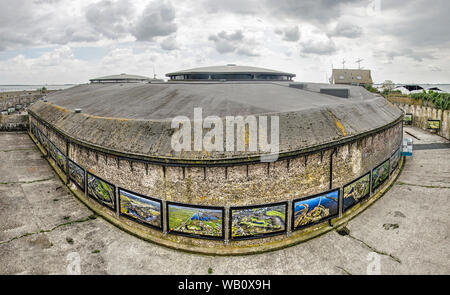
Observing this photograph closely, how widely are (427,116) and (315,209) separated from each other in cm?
3947

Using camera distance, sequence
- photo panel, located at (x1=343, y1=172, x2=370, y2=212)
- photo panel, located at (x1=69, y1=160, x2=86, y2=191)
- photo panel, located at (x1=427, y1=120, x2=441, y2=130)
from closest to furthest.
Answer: photo panel, located at (x1=343, y1=172, x2=370, y2=212) → photo panel, located at (x1=69, y1=160, x2=86, y2=191) → photo panel, located at (x1=427, y1=120, x2=441, y2=130)

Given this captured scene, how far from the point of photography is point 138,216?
1497 centimetres

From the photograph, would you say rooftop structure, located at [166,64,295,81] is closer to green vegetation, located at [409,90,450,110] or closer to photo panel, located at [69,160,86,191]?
photo panel, located at [69,160,86,191]

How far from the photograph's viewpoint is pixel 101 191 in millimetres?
16844

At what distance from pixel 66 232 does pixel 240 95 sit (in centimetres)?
1401

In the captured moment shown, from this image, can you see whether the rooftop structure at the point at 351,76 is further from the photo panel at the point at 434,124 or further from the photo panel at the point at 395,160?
the photo panel at the point at 395,160

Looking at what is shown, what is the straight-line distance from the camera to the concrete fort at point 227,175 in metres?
13.4

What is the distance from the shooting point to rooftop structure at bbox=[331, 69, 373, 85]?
8365 centimetres

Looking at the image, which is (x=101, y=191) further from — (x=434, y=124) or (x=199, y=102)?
(x=434, y=124)

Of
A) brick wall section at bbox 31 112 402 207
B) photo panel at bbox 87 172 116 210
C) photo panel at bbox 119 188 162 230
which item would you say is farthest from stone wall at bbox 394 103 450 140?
photo panel at bbox 87 172 116 210

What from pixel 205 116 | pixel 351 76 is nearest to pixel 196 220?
pixel 205 116

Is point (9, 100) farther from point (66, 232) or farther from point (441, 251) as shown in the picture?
point (441, 251)

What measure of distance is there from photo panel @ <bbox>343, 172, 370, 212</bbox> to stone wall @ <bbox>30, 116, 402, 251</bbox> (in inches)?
23.0
